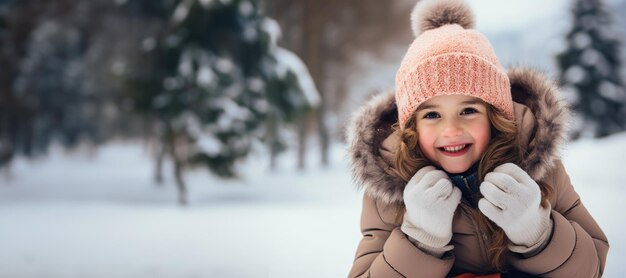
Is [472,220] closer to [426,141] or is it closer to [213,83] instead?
[426,141]

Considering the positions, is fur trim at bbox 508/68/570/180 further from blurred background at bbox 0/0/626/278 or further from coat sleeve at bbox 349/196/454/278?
coat sleeve at bbox 349/196/454/278

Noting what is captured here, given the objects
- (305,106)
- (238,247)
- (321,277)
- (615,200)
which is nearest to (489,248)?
(321,277)

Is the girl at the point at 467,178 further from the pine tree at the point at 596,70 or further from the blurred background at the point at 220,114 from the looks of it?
the pine tree at the point at 596,70

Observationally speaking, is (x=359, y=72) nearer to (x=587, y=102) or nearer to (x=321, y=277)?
(x=587, y=102)

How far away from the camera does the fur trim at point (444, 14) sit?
6.03ft

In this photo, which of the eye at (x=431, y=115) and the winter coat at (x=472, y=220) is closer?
the winter coat at (x=472, y=220)

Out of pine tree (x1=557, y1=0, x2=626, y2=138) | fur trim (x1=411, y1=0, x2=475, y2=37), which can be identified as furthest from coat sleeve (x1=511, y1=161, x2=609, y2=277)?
pine tree (x1=557, y1=0, x2=626, y2=138)

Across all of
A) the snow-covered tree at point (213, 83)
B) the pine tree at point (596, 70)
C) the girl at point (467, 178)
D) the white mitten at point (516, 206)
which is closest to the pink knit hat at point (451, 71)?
the girl at point (467, 178)

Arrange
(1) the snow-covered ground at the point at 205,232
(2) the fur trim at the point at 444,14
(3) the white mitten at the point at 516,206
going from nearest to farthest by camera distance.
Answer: (3) the white mitten at the point at 516,206 → (2) the fur trim at the point at 444,14 → (1) the snow-covered ground at the point at 205,232

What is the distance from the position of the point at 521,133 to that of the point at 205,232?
449 cm

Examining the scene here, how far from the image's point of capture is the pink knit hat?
154 centimetres

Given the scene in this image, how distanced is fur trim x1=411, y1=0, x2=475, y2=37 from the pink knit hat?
0.09 metres

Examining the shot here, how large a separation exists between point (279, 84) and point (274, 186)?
12.3ft

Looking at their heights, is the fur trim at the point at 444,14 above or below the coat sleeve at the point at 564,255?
above
